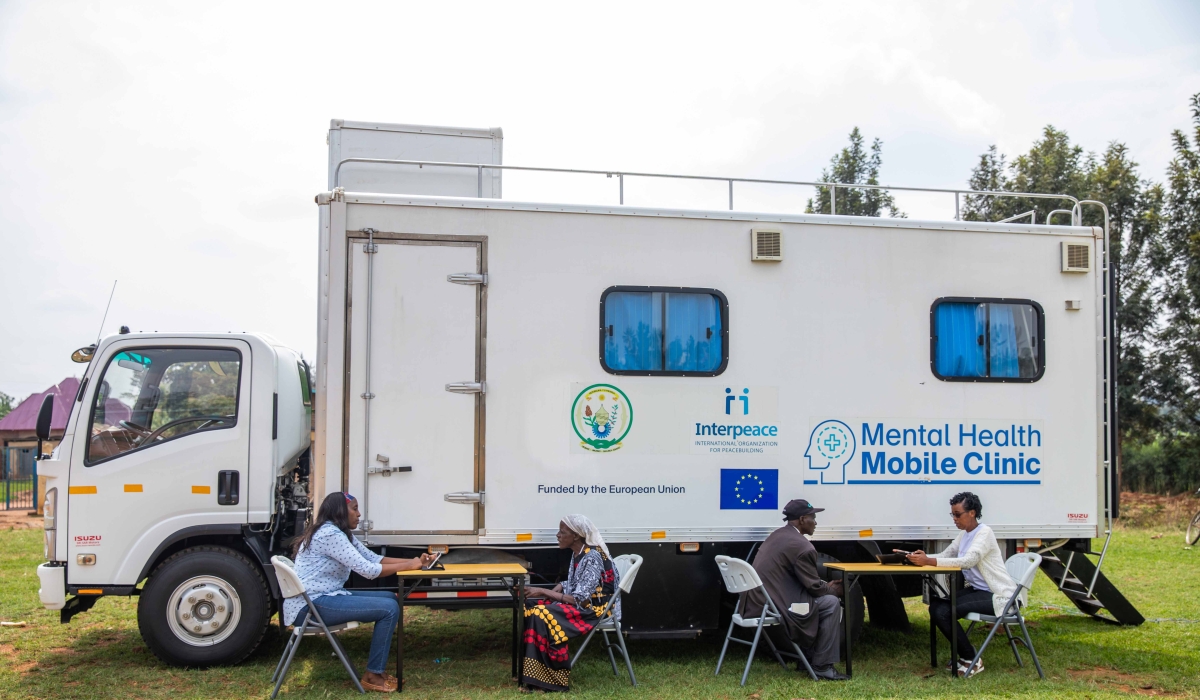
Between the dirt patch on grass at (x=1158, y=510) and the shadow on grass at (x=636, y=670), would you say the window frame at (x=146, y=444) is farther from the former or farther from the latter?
the dirt patch on grass at (x=1158, y=510)

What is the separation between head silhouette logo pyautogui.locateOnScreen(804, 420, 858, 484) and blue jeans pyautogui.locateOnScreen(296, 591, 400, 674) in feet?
9.55

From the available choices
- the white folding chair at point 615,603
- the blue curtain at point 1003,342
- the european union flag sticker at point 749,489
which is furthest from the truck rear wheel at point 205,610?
the blue curtain at point 1003,342

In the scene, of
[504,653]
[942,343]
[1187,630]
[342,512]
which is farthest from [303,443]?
[1187,630]

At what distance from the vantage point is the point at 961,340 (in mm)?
6648

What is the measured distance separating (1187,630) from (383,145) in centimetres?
744

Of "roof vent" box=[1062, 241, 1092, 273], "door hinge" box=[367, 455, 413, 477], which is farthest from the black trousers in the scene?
"door hinge" box=[367, 455, 413, 477]

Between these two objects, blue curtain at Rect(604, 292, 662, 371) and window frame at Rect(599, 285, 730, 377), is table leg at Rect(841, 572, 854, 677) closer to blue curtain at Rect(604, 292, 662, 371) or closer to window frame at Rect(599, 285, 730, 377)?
window frame at Rect(599, 285, 730, 377)

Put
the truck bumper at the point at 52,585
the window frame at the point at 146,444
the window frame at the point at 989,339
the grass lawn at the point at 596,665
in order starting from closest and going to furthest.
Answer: the grass lawn at the point at 596,665 < the truck bumper at the point at 52,585 < the window frame at the point at 146,444 < the window frame at the point at 989,339

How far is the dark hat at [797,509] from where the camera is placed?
604cm

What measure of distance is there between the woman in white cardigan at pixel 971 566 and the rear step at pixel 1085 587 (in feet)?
2.94

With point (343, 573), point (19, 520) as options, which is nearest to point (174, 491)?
point (343, 573)

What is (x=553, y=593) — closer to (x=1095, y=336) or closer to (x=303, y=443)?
(x=303, y=443)

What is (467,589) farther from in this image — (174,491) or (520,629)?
(174,491)

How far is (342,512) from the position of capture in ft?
18.4
